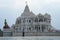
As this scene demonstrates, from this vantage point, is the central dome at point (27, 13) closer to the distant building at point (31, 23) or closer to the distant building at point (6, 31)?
the distant building at point (31, 23)

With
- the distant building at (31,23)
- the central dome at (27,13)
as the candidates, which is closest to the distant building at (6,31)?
the distant building at (31,23)

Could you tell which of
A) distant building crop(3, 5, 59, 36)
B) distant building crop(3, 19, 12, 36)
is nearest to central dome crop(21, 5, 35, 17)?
distant building crop(3, 5, 59, 36)

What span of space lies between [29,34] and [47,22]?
13809 mm

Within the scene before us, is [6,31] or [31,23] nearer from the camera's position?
[6,31]

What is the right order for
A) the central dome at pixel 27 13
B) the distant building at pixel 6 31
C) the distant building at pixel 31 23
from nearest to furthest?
the distant building at pixel 6 31, the distant building at pixel 31 23, the central dome at pixel 27 13

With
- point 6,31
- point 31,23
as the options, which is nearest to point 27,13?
point 31,23

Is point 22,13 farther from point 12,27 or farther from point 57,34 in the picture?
point 57,34

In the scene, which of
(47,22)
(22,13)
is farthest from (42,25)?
(22,13)

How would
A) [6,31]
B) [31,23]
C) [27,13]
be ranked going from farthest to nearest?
[27,13] < [31,23] < [6,31]

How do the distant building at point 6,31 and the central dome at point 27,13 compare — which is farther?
the central dome at point 27,13

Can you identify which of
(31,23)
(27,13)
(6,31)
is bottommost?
(6,31)

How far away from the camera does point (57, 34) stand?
6712cm

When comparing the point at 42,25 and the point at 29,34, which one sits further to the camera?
the point at 42,25

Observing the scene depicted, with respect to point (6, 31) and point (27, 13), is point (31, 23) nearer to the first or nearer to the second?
point (27, 13)
